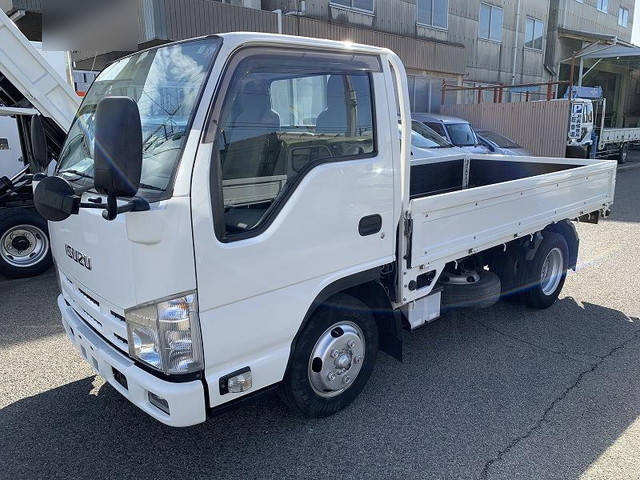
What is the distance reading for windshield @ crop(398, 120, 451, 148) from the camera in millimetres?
9984

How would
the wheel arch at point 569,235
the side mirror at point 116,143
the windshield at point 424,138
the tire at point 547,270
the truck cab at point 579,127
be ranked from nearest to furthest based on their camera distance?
the side mirror at point 116,143, the tire at point 547,270, the wheel arch at point 569,235, the windshield at point 424,138, the truck cab at point 579,127

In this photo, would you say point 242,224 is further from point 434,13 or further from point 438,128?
point 434,13

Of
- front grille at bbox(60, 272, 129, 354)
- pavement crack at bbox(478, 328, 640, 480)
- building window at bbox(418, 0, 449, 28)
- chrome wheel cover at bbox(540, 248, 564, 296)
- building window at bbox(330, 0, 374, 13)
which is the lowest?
pavement crack at bbox(478, 328, 640, 480)

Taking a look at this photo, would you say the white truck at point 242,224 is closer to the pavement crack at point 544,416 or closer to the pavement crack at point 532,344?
the pavement crack at point 544,416

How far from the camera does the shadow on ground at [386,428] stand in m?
2.76

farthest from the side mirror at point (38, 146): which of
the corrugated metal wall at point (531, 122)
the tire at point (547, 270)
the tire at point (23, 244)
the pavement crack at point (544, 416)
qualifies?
the corrugated metal wall at point (531, 122)

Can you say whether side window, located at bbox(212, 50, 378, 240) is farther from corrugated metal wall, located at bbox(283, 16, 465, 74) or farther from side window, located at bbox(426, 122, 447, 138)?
corrugated metal wall, located at bbox(283, 16, 465, 74)

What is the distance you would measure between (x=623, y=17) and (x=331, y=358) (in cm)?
3880

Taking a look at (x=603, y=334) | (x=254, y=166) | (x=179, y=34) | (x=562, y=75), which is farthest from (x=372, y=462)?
(x=562, y=75)

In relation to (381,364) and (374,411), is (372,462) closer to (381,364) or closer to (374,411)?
(374,411)

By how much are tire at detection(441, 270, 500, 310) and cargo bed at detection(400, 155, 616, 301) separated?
1.13 feet

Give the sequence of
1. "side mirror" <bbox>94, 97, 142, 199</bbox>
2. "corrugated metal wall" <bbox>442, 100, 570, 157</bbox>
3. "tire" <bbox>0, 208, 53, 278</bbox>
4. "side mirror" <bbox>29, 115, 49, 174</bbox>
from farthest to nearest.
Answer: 1. "corrugated metal wall" <bbox>442, 100, 570, 157</bbox>
2. "tire" <bbox>0, 208, 53, 278</bbox>
3. "side mirror" <bbox>29, 115, 49, 174</bbox>
4. "side mirror" <bbox>94, 97, 142, 199</bbox>

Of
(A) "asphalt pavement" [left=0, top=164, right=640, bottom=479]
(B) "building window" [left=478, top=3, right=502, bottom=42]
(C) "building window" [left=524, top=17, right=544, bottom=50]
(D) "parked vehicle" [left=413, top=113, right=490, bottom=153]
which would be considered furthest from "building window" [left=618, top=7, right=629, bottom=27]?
(A) "asphalt pavement" [left=0, top=164, right=640, bottom=479]

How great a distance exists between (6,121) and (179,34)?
495cm
